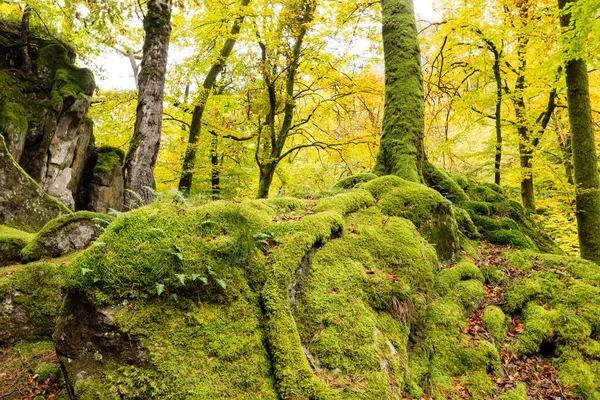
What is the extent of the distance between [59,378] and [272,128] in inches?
417

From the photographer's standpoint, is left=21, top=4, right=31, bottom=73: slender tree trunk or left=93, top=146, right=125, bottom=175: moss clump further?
left=93, top=146, right=125, bottom=175: moss clump

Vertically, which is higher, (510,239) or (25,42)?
(25,42)

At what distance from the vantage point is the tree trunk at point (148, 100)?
6.33 m

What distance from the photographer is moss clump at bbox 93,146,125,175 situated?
37.5 feet

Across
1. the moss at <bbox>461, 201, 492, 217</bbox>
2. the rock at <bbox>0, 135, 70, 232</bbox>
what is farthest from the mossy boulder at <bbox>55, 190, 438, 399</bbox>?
the rock at <bbox>0, 135, 70, 232</bbox>

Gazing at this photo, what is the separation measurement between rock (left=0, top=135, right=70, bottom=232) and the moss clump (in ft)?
13.2

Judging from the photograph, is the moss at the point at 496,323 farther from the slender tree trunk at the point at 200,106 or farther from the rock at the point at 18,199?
the slender tree trunk at the point at 200,106

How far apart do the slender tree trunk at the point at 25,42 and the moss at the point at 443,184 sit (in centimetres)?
1125

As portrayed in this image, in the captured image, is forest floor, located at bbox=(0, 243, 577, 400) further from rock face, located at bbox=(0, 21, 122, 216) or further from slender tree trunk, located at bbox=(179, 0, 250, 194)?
slender tree trunk, located at bbox=(179, 0, 250, 194)

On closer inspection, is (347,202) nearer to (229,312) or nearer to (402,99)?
(229,312)

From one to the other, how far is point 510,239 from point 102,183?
11590 mm

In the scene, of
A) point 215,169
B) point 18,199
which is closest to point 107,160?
point 215,169

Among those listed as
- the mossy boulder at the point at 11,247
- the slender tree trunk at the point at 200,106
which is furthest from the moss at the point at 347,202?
the slender tree trunk at the point at 200,106

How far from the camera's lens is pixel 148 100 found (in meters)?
6.40
